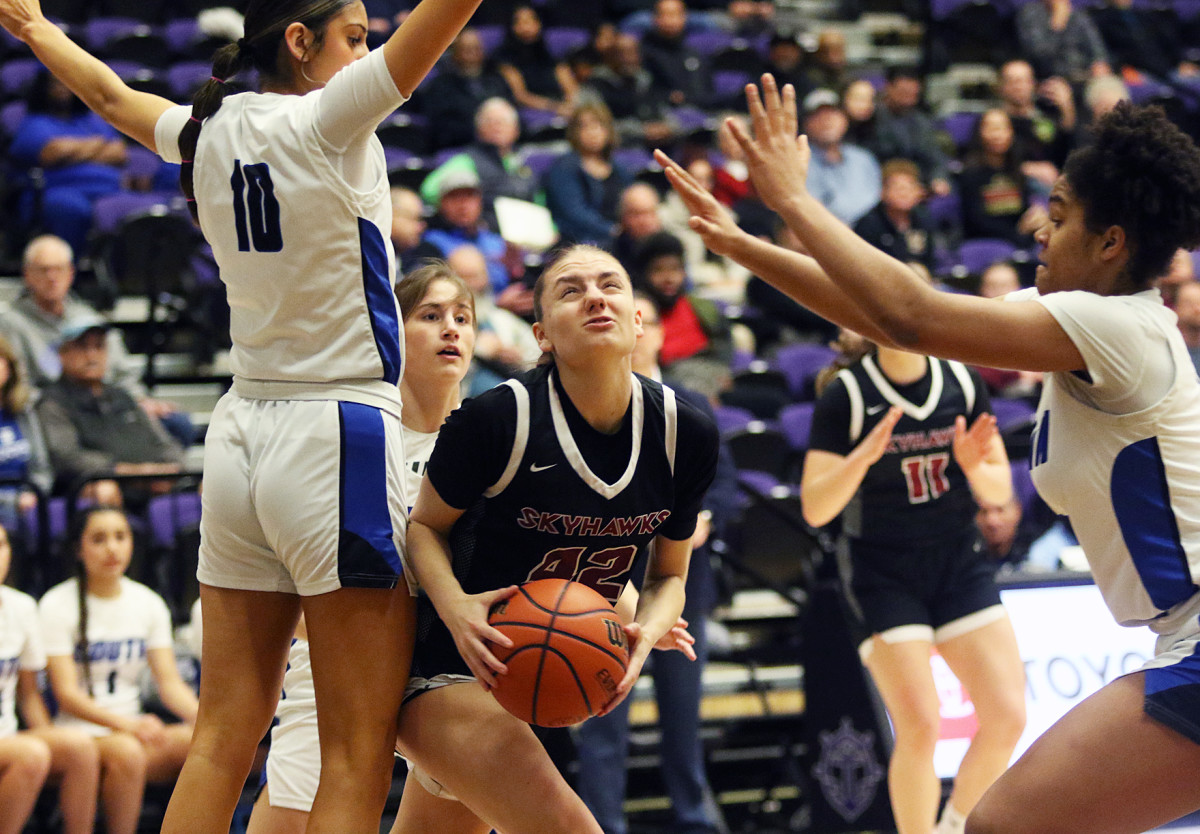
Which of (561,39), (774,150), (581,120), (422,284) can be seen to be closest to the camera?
(774,150)

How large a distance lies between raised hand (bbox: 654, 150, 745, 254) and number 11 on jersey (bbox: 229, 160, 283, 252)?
2.52 ft

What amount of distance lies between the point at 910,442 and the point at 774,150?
8.27ft

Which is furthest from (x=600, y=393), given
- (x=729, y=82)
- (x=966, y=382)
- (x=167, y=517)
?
(x=729, y=82)

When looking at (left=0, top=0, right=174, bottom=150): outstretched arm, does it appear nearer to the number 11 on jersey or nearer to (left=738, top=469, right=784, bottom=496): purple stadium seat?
the number 11 on jersey

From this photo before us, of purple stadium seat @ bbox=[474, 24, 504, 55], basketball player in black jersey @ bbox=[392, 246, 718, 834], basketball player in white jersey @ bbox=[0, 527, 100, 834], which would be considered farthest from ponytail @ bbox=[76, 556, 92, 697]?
purple stadium seat @ bbox=[474, 24, 504, 55]

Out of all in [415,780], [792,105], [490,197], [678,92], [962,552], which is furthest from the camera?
[678,92]

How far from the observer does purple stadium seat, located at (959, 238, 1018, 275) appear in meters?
9.22

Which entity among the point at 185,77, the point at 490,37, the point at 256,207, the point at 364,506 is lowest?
the point at 364,506

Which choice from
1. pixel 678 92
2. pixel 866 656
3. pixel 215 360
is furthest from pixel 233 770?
pixel 678 92

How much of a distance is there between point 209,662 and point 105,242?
5536mm

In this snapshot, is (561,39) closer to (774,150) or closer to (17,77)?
(17,77)

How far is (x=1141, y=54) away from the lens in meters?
11.9

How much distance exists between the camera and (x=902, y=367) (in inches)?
193

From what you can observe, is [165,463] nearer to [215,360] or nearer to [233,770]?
[215,360]
